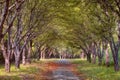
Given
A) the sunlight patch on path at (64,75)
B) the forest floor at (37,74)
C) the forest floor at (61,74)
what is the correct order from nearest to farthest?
the forest floor at (61,74) → the forest floor at (37,74) → the sunlight patch on path at (64,75)

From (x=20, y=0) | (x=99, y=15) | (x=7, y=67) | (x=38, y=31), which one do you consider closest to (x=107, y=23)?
(x=99, y=15)

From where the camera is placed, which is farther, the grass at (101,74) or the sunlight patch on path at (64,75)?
the sunlight patch on path at (64,75)

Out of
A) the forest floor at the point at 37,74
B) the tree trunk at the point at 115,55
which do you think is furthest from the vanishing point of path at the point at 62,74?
the tree trunk at the point at 115,55

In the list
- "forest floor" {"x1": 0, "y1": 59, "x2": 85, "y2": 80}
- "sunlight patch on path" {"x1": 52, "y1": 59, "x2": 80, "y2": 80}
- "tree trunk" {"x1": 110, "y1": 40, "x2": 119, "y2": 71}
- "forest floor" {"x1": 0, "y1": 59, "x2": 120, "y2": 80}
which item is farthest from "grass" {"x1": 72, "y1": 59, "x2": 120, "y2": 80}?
"sunlight patch on path" {"x1": 52, "y1": 59, "x2": 80, "y2": 80}

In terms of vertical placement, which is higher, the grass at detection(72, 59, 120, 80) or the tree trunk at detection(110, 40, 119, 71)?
the tree trunk at detection(110, 40, 119, 71)

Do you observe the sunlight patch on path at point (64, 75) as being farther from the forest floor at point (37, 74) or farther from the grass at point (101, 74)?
the grass at point (101, 74)

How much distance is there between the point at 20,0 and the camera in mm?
17281

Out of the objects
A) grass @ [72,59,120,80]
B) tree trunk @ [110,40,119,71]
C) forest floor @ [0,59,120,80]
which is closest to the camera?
grass @ [72,59,120,80]

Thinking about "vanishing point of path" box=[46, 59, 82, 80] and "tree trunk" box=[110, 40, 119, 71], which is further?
"tree trunk" box=[110, 40, 119, 71]

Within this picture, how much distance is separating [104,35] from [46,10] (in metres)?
6.48

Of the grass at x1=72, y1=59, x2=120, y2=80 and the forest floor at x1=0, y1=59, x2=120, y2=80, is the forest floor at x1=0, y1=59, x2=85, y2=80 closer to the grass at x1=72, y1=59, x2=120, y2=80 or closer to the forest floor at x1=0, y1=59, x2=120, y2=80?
the forest floor at x1=0, y1=59, x2=120, y2=80

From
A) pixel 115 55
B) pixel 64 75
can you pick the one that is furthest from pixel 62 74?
pixel 115 55

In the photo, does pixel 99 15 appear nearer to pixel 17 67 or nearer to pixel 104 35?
pixel 104 35

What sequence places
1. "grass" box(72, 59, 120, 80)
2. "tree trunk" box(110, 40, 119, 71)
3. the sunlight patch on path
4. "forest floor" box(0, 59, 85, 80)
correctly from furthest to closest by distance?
"tree trunk" box(110, 40, 119, 71), the sunlight patch on path, "forest floor" box(0, 59, 85, 80), "grass" box(72, 59, 120, 80)
